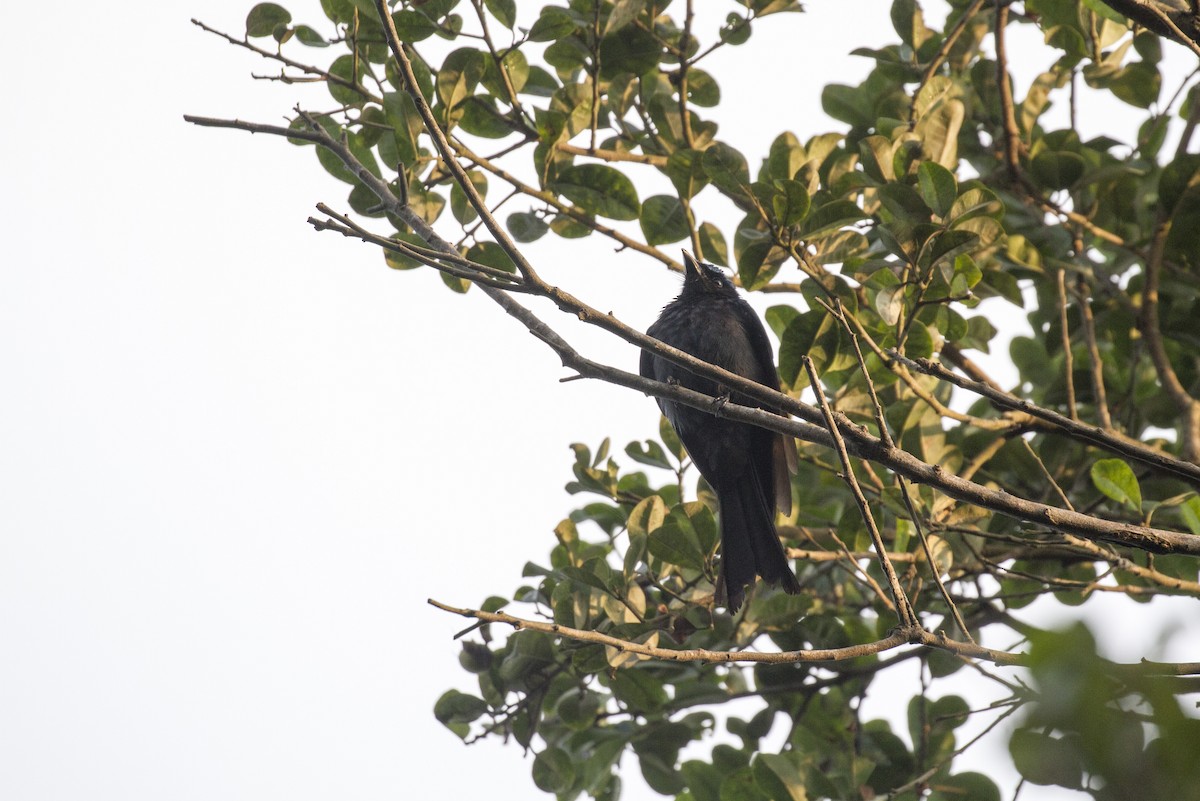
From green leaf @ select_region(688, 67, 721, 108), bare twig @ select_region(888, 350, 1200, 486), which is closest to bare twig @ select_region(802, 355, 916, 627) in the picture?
bare twig @ select_region(888, 350, 1200, 486)

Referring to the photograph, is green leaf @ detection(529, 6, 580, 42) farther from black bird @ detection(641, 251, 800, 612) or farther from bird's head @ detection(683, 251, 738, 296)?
bird's head @ detection(683, 251, 738, 296)

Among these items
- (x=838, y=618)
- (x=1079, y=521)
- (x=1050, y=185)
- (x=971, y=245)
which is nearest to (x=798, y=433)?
(x=1079, y=521)

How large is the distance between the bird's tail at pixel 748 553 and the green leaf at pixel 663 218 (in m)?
0.98

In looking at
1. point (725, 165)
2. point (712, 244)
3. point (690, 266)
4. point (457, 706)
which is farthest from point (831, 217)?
point (457, 706)

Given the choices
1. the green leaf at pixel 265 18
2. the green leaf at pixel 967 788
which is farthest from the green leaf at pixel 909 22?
the green leaf at pixel 967 788

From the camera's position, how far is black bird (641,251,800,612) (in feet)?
11.6

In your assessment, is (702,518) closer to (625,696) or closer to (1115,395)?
(625,696)

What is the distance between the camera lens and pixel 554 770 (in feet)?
11.9

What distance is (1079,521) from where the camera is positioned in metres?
2.19

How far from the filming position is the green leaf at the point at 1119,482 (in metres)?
2.71

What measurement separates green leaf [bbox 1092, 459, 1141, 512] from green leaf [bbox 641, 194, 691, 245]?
160cm

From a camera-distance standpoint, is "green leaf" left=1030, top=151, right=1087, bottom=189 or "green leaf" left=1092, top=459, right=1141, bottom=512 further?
"green leaf" left=1030, top=151, right=1087, bottom=189

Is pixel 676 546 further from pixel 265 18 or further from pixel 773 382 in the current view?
pixel 265 18

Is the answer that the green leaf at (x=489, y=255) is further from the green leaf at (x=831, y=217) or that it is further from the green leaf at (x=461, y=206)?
the green leaf at (x=831, y=217)
